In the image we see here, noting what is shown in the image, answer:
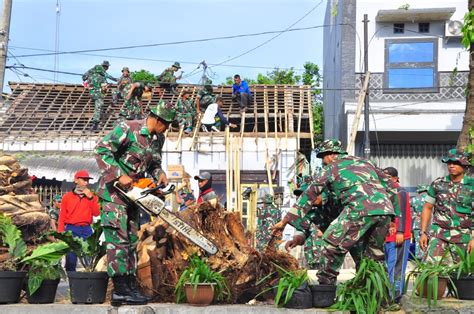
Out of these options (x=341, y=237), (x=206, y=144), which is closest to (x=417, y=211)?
(x=206, y=144)

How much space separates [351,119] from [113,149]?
1564 centimetres

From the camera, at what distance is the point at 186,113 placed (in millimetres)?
23250

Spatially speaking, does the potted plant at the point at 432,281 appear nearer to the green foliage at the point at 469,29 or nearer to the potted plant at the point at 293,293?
the potted plant at the point at 293,293

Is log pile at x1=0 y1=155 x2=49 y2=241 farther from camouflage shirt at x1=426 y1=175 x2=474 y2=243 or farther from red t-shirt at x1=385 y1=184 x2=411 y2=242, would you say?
camouflage shirt at x1=426 y1=175 x2=474 y2=243

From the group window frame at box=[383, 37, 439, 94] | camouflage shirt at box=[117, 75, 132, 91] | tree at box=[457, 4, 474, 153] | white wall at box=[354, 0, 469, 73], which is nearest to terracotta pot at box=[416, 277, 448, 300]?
tree at box=[457, 4, 474, 153]

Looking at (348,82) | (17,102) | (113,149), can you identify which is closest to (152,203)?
(113,149)

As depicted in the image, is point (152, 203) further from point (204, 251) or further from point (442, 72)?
point (442, 72)

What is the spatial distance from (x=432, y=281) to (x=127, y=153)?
3.13m

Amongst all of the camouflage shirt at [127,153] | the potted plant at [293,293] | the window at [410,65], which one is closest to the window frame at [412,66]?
the window at [410,65]

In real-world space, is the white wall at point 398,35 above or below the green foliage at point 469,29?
above

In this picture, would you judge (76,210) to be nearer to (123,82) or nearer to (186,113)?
(123,82)

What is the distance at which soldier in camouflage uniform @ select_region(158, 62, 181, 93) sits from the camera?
25.9 metres

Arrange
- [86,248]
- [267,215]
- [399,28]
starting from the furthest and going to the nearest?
[399,28] < [267,215] < [86,248]

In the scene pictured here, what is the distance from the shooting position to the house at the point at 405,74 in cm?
2200
